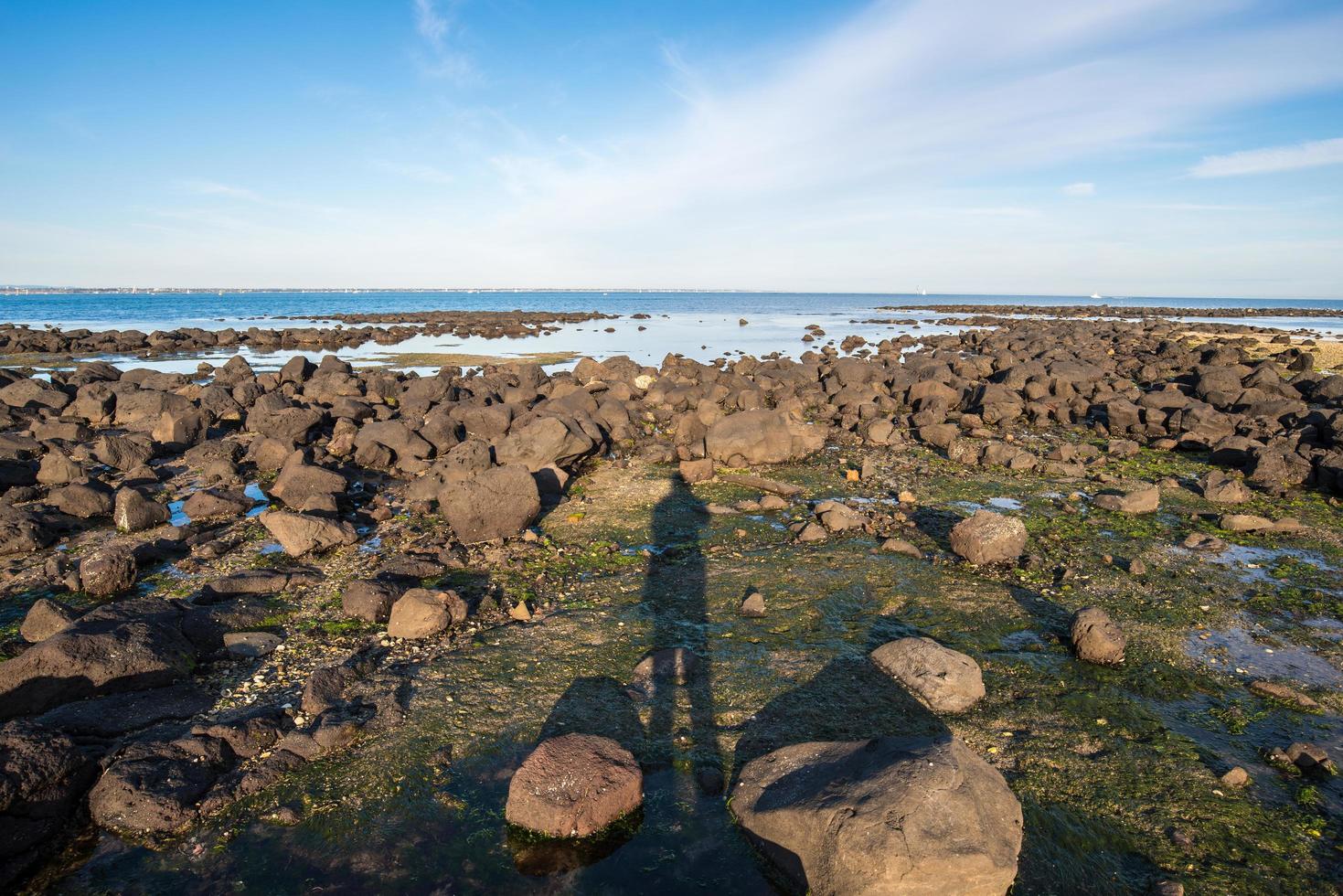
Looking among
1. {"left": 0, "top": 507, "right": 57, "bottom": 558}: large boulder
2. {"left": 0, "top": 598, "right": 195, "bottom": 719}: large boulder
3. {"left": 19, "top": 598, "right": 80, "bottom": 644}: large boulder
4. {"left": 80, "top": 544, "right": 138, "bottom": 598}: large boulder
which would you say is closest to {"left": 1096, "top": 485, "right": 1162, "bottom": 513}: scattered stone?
{"left": 0, "top": 598, "right": 195, "bottom": 719}: large boulder

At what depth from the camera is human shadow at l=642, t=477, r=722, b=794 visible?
262 inches

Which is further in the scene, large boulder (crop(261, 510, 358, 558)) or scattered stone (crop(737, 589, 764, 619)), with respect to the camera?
large boulder (crop(261, 510, 358, 558))

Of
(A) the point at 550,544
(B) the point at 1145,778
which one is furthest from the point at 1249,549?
(A) the point at 550,544

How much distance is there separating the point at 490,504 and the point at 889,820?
28.0 feet

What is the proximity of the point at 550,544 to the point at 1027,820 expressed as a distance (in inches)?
312

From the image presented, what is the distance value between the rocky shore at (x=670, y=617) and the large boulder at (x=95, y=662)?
0.03 m

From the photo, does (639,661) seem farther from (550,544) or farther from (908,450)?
(908,450)

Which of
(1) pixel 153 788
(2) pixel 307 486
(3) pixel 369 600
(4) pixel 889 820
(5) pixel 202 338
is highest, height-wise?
(5) pixel 202 338

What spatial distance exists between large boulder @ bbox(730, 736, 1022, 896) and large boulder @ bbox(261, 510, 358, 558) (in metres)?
8.51

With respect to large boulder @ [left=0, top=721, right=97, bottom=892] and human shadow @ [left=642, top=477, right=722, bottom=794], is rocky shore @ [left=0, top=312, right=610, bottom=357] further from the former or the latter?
large boulder @ [left=0, top=721, right=97, bottom=892]

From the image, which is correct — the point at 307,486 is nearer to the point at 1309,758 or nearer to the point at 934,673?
the point at 934,673

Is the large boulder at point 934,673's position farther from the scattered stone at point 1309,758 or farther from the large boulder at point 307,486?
the large boulder at point 307,486

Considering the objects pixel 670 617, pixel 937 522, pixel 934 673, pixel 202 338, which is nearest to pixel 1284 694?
pixel 934 673

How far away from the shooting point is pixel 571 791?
570 cm
